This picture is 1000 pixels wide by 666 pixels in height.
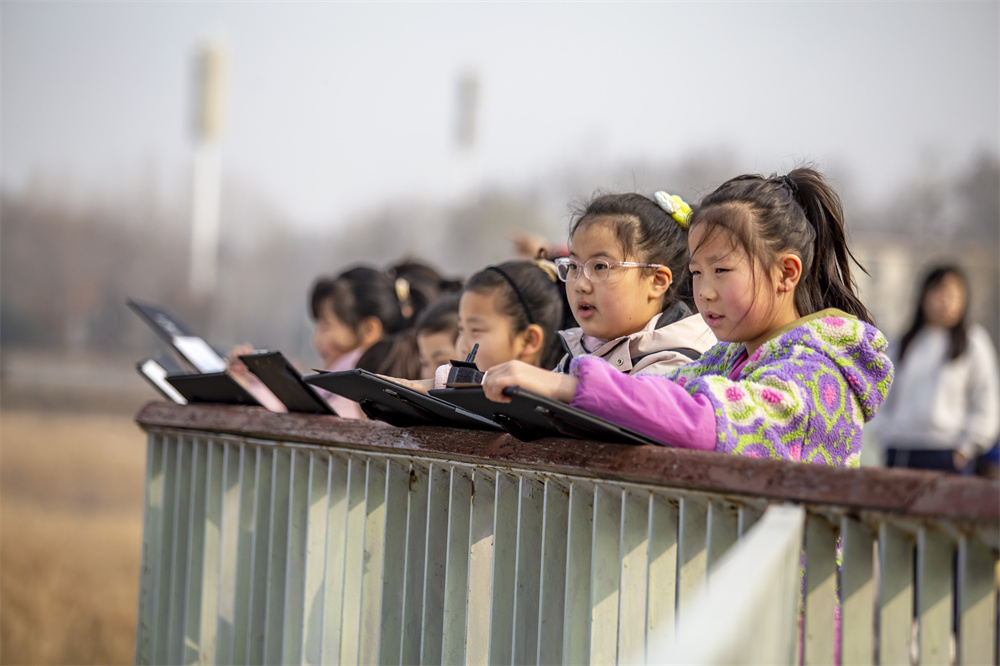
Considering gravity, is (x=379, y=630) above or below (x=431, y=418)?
below

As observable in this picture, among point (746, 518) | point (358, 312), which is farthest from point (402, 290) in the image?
point (746, 518)

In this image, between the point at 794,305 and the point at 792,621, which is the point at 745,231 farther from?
the point at 792,621

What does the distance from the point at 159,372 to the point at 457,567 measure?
5.34 ft

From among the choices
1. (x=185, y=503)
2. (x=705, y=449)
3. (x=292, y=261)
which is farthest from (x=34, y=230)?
(x=705, y=449)

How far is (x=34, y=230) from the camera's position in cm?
2367

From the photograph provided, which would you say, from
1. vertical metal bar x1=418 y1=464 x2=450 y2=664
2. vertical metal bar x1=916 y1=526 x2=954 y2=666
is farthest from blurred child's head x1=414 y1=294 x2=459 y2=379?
vertical metal bar x1=916 y1=526 x2=954 y2=666

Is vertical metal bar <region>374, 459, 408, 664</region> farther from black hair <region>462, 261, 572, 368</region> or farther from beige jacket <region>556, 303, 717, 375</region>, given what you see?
black hair <region>462, 261, 572, 368</region>

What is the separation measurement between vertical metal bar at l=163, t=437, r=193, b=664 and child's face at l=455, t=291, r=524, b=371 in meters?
0.87

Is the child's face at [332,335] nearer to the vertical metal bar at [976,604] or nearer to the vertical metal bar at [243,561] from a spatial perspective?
the vertical metal bar at [243,561]

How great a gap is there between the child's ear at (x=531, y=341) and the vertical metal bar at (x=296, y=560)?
94 cm

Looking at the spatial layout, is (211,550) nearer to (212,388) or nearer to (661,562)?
(212,388)

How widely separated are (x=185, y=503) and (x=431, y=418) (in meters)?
1.18

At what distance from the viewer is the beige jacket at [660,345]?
233 centimetres

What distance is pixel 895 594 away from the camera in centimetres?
137
